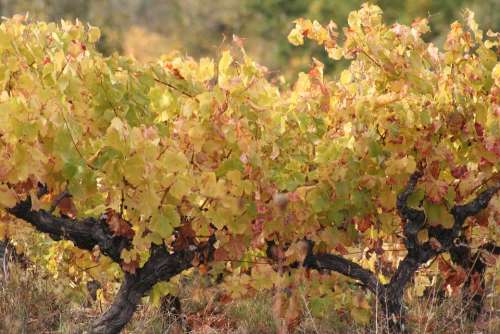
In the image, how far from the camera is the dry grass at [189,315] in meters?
4.78

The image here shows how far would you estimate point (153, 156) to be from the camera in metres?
3.42

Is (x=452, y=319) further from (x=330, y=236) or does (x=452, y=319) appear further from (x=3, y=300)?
(x=3, y=300)

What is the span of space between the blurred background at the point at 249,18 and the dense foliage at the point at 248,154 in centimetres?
1532

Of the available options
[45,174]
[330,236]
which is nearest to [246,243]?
[330,236]

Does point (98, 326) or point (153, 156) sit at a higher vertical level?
point (153, 156)

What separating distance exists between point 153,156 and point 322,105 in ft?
3.74

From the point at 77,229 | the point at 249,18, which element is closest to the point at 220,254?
the point at 77,229

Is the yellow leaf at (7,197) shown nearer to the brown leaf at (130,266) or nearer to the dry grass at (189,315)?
the brown leaf at (130,266)

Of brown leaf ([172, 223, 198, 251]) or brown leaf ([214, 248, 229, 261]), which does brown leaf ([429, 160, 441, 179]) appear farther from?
brown leaf ([172, 223, 198, 251])

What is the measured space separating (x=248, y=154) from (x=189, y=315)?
1.86 m

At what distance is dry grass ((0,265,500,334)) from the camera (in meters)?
4.78

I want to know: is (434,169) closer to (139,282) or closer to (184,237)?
(184,237)

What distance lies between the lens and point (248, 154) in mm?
3748

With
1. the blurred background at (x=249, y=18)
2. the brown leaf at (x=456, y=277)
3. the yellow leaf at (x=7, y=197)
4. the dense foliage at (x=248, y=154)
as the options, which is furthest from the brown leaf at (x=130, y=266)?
the blurred background at (x=249, y=18)
